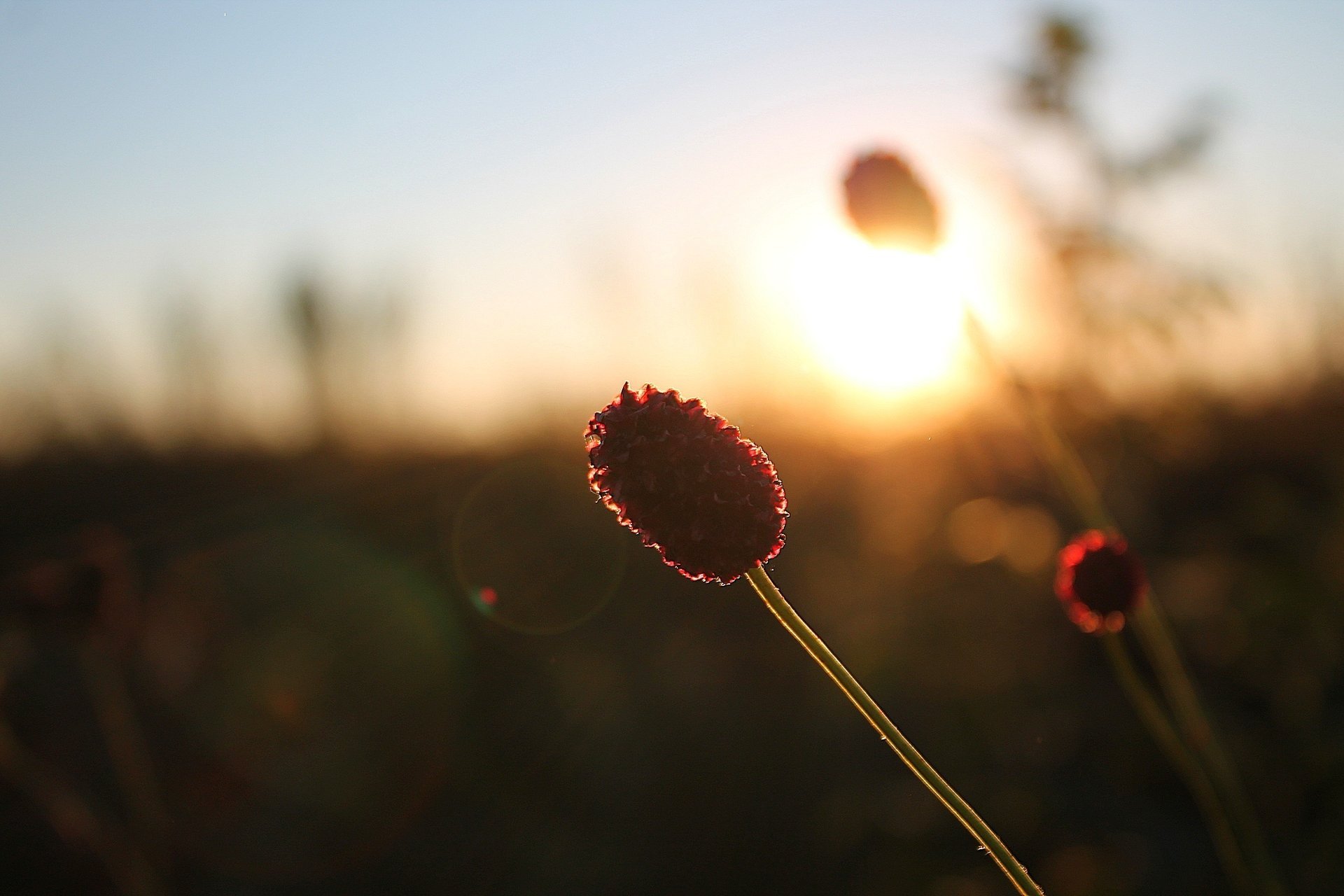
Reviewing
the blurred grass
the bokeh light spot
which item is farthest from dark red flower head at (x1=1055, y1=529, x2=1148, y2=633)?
the bokeh light spot

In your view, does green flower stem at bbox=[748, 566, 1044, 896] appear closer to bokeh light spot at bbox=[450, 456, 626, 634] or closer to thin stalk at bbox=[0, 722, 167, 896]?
thin stalk at bbox=[0, 722, 167, 896]

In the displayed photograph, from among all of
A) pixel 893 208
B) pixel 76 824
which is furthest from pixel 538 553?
pixel 893 208

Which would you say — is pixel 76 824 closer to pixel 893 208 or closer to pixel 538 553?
pixel 893 208

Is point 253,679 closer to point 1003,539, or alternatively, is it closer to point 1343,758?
point 1003,539

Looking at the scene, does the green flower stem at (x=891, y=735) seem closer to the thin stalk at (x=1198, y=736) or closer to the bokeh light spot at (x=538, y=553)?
the thin stalk at (x=1198, y=736)

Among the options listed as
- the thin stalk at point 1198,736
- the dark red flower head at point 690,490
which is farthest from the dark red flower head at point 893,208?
the dark red flower head at point 690,490

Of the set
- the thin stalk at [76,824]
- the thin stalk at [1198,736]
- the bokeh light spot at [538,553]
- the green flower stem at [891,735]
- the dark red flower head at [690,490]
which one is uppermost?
the dark red flower head at [690,490]
